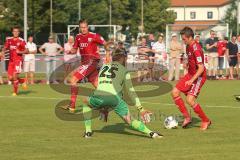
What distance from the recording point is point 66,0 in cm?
8500

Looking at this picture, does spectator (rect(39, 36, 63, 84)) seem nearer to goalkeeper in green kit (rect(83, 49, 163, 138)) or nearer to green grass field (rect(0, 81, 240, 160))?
green grass field (rect(0, 81, 240, 160))

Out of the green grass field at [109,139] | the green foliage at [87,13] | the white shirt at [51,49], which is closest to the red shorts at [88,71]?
the green grass field at [109,139]

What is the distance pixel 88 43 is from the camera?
17.6 meters

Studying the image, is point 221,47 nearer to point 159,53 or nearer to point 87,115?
point 159,53

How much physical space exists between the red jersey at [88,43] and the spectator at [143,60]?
521 inches

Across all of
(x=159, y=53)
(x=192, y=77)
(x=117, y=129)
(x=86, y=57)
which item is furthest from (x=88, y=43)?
(x=159, y=53)

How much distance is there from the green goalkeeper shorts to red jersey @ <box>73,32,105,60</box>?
4932 millimetres

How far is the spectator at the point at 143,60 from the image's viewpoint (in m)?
31.0

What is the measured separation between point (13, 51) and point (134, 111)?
21.3 feet

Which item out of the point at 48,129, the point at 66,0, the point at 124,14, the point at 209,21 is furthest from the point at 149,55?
the point at 209,21

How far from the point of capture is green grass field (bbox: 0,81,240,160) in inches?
425

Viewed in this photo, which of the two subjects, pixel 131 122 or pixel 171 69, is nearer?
pixel 131 122

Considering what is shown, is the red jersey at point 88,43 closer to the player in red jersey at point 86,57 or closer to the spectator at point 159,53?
the player in red jersey at point 86,57

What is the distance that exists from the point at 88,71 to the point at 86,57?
23.8 inches
